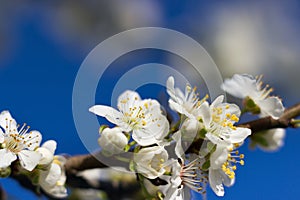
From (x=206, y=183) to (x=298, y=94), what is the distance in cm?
238

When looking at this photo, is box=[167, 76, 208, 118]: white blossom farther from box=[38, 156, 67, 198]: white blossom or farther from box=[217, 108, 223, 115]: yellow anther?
box=[38, 156, 67, 198]: white blossom

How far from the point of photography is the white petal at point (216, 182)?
1.10 meters

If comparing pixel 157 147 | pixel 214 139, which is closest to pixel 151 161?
pixel 157 147

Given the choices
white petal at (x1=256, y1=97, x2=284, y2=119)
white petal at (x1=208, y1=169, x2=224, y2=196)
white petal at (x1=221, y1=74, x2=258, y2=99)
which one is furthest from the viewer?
white petal at (x1=221, y1=74, x2=258, y2=99)

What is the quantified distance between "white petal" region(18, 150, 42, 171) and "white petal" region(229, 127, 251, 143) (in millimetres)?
428

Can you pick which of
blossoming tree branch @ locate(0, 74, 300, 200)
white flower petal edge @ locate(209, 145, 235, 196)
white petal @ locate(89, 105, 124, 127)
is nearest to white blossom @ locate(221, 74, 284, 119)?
blossoming tree branch @ locate(0, 74, 300, 200)

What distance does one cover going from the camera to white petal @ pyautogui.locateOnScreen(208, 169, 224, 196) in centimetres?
110

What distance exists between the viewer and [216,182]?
111cm

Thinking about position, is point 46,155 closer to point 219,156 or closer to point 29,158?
point 29,158

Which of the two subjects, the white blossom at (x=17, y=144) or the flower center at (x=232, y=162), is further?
the flower center at (x=232, y=162)

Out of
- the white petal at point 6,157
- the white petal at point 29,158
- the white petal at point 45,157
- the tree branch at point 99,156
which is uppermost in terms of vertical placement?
the tree branch at point 99,156

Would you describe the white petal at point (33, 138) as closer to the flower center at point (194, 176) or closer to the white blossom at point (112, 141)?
the white blossom at point (112, 141)

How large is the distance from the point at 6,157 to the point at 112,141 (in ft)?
0.73

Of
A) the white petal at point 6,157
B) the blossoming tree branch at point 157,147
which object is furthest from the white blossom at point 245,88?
the white petal at point 6,157
